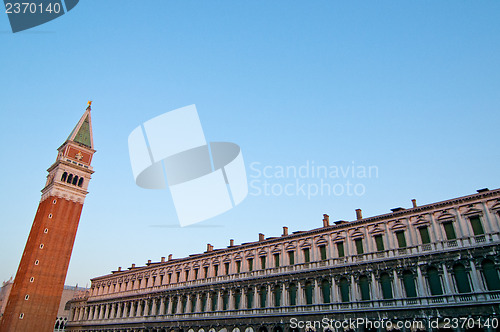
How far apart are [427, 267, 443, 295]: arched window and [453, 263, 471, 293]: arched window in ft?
3.90

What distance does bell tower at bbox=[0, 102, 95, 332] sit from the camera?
53.3 metres

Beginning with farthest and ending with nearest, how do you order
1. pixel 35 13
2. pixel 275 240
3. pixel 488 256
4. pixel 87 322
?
1. pixel 87 322
2. pixel 275 240
3. pixel 488 256
4. pixel 35 13

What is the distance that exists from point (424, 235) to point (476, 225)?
12.4 feet

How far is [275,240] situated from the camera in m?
38.9

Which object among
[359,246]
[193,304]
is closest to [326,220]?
[359,246]

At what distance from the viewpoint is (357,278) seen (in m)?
31.5

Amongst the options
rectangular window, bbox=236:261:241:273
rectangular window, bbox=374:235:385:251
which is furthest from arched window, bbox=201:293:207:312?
rectangular window, bbox=374:235:385:251

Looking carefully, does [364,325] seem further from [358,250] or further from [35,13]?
[35,13]

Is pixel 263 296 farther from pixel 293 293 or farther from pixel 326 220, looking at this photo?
pixel 326 220

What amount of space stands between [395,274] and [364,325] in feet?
15.7

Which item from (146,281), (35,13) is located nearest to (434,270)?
(35,13)

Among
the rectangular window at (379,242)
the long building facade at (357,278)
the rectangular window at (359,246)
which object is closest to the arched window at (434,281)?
the long building facade at (357,278)

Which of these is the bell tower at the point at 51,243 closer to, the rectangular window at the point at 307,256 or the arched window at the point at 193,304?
the arched window at the point at 193,304

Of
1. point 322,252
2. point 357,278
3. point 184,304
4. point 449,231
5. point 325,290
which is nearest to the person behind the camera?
point 449,231
